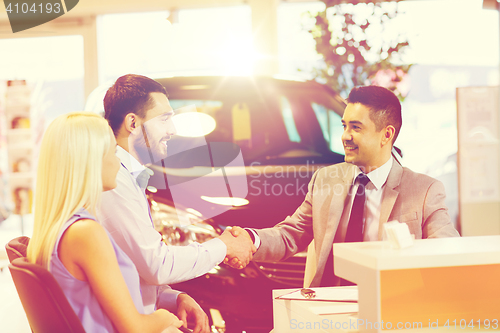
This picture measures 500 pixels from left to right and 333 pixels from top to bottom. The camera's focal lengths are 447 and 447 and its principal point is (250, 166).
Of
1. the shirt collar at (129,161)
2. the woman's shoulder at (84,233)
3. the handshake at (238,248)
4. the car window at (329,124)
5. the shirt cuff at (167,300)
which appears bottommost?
the shirt cuff at (167,300)

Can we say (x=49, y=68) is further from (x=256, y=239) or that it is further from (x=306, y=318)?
(x=306, y=318)

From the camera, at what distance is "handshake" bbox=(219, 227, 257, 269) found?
171 cm

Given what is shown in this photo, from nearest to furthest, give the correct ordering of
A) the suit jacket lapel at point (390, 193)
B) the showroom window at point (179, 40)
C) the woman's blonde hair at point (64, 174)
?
the woman's blonde hair at point (64, 174) → the suit jacket lapel at point (390, 193) → the showroom window at point (179, 40)

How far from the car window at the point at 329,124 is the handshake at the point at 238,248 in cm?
66

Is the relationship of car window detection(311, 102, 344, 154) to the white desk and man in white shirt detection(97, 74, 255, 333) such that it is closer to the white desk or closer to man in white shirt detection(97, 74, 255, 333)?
man in white shirt detection(97, 74, 255, 333)

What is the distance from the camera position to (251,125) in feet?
8.05

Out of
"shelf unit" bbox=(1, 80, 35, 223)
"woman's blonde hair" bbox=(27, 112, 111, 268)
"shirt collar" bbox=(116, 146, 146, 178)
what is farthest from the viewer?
"shelf unit" bbox=(1, 80, 35, 223)

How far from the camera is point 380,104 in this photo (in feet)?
5.38

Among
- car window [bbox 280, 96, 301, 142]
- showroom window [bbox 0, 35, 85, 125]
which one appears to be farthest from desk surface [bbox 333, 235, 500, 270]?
showroom window [bbox 0, 35, 85, 125]

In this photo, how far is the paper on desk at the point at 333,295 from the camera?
1306 millimetres

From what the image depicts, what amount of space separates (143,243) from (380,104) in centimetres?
97

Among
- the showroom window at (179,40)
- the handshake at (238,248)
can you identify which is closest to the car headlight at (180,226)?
the handshake at (238,248)

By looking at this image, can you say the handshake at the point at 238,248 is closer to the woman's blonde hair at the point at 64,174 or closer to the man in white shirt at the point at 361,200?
the man in white shirt at the point at 361,200

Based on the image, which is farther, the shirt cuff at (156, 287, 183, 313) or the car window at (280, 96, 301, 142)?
the car window at (280, 96, 301, 142)
